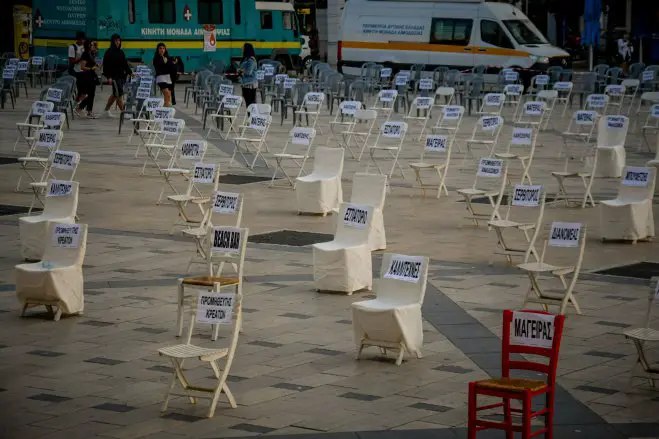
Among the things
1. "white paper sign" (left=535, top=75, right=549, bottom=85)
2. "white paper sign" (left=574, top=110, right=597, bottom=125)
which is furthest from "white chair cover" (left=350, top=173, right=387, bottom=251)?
"white paper sign" (left=535, top=75, right=549, bottom=85)

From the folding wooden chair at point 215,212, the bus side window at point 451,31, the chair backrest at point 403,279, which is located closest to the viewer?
the chair backrest at point 403,279

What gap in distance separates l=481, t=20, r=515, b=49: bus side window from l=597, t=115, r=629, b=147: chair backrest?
17127 millimetres

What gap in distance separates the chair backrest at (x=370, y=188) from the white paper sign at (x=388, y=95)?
11.5m

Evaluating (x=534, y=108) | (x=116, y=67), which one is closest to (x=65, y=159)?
(x=534, y=108)

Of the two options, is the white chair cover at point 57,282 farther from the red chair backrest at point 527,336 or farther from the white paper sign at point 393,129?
the white paper sign at point 393,129

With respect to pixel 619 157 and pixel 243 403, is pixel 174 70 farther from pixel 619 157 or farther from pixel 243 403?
pixel 243 403

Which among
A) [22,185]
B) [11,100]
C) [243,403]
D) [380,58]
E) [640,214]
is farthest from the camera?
[380,58]

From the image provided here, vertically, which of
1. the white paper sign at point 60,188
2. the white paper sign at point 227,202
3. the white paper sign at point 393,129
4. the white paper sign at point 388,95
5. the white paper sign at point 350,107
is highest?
the white paper sign at point 227,202

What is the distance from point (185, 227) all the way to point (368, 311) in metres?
6.99

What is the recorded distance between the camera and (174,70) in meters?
32.0

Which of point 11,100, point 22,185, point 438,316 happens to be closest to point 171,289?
point 438,316

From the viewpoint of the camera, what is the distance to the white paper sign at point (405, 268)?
11.6 meters

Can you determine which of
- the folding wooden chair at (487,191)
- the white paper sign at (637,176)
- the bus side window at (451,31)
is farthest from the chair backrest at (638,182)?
the bus side window at (451,31)

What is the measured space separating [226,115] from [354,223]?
11.7 m
